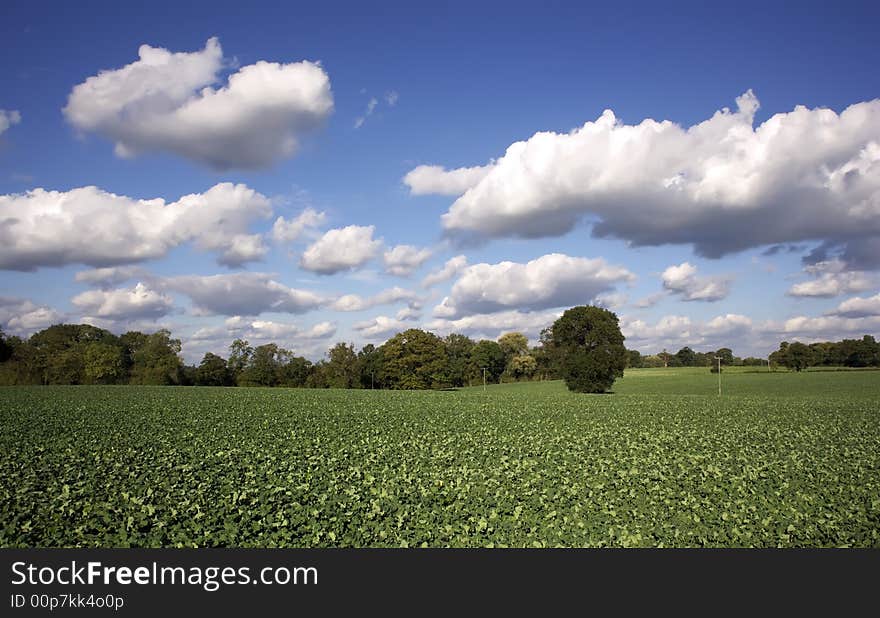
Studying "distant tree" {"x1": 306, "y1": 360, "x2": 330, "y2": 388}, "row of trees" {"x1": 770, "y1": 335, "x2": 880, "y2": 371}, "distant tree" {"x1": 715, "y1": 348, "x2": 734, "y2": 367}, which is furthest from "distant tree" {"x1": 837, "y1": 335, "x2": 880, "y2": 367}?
"distant tree" {"x1": 306, "y1": 360, "x2": 330, "y2": 388}

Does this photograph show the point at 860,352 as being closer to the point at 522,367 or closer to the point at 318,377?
the point at 522,367

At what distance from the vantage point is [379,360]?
96750mm

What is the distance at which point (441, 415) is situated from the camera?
34.0 meters

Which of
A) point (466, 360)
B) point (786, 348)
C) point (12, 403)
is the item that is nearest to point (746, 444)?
point (12, 403)

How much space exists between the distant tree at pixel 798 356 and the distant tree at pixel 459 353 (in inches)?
2752

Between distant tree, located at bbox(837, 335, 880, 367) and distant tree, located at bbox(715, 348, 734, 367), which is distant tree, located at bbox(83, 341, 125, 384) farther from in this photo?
distant tree, located at bbox(837, 335, 880, 367)

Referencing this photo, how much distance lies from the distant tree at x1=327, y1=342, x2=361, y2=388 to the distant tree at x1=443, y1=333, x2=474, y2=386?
20244 mm

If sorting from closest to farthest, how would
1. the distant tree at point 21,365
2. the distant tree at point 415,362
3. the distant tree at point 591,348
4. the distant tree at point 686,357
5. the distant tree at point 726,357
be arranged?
the distant tree at point 591,348 < the distant tree at point 21,365 < the distant tree at point 415,362 < the distant tree at point 726,357 < the distant tree at point 686,357

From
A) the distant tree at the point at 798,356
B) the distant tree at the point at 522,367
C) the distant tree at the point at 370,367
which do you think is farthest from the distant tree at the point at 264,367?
the distant tree at the point at 798,356

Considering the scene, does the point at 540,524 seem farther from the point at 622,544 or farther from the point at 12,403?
the point at 12,403

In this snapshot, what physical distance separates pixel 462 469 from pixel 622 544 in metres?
6.36

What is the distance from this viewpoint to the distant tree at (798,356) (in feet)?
400

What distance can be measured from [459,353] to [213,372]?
2112 inches

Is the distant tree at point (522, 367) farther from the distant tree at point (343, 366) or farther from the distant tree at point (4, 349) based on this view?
the distant tree at point (4, 349)
